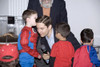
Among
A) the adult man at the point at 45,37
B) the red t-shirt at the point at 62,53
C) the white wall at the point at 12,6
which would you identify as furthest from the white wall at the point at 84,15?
the red t-shirt at the point at 62,53

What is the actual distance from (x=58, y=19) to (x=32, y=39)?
2.20ft

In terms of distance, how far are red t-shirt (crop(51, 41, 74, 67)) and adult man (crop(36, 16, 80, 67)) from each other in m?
0.07

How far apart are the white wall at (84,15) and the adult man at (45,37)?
4.14 ft

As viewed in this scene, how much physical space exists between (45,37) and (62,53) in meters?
0.47

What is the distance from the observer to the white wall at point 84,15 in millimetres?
3071

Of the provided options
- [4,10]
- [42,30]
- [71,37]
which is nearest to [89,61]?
[71,37]

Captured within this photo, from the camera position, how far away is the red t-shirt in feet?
4.96

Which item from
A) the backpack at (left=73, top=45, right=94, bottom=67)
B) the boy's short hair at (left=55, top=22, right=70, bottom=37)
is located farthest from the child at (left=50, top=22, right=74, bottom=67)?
the backpack at (left=73, top=45, right=94, bottom=67)

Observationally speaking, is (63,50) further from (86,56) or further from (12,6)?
(12,6)

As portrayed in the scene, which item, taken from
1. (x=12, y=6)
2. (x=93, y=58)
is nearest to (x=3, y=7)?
(x=12, y=6)

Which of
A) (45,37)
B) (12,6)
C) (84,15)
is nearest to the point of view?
(45,37)

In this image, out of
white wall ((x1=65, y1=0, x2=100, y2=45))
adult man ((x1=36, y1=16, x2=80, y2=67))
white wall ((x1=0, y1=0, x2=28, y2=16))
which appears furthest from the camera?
white wall ((x1=65, y1=0, x2=100, y2=45))

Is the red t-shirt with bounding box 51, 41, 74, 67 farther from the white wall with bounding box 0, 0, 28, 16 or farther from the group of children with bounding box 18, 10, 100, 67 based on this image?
the white wall with bounding box 0, 0, 28, 16

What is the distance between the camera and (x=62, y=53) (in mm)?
1510
